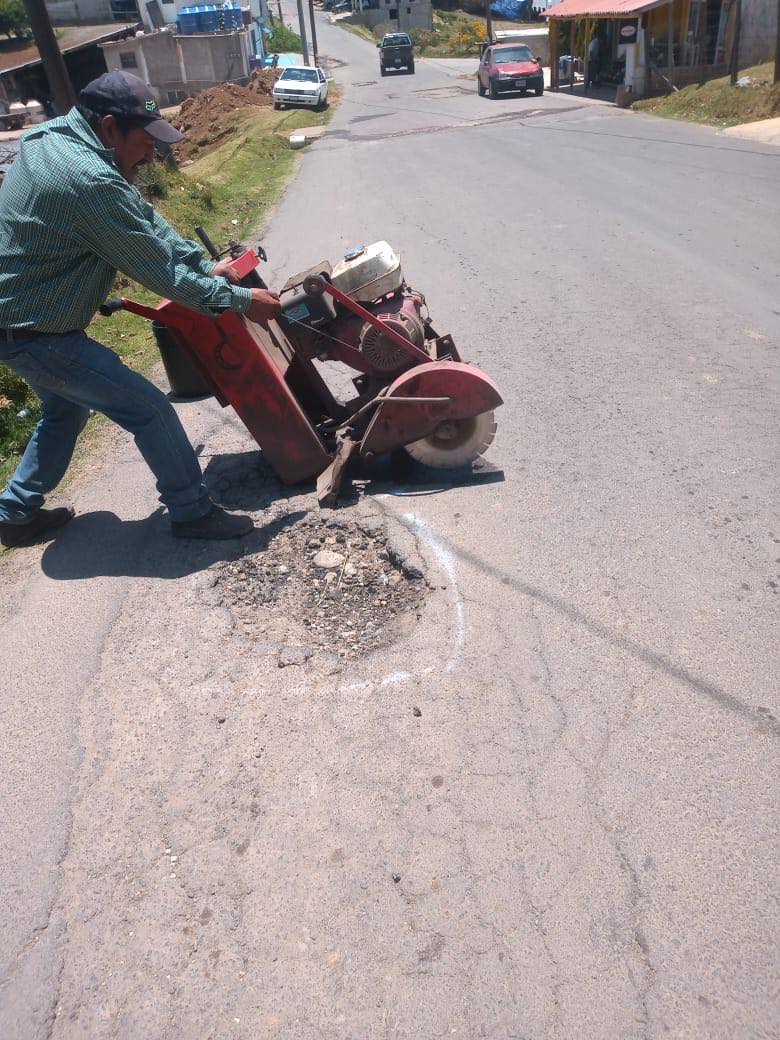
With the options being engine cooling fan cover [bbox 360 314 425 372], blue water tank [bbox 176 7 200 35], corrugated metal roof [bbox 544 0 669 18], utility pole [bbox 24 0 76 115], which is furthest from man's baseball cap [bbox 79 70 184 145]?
blue water tank [bbox 176 7 200 35]

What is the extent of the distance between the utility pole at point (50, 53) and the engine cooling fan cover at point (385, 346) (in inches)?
387

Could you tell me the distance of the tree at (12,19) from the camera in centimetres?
4862

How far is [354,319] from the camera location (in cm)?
440

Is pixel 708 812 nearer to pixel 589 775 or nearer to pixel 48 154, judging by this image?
pixel 589 775

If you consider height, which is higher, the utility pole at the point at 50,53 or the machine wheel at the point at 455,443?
the utility pole at the point at 50,53

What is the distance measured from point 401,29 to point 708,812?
78207 millimetres

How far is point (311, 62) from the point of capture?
2053 inches

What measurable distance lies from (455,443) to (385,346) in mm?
632

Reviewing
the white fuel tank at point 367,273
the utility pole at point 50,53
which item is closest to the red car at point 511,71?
the utility pole at point 50,53

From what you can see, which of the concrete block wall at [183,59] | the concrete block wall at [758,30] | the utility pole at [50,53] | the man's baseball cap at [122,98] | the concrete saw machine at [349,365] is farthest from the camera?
the concrete block wall at [183,59]

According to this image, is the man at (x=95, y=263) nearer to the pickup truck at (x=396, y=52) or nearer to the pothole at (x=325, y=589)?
the pothole at (x=325, y=589)

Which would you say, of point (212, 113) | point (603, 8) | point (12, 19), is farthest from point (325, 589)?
point (12, 19)

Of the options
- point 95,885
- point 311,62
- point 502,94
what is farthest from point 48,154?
point 311,62

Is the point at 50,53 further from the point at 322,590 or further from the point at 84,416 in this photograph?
the point at 322,590
